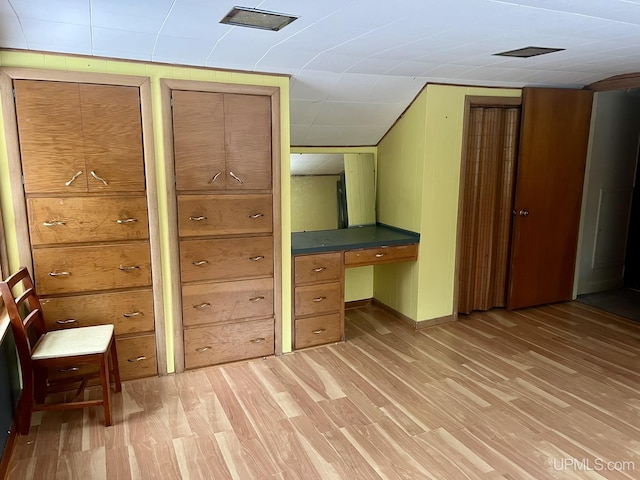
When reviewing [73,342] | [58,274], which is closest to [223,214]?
[58,274]

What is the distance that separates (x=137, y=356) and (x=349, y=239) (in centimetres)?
170

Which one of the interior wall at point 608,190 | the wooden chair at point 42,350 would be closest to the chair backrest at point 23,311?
the wooden chair at point 42,350

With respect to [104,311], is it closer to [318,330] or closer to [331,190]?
[318,330]

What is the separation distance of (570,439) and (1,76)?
3.40 metres

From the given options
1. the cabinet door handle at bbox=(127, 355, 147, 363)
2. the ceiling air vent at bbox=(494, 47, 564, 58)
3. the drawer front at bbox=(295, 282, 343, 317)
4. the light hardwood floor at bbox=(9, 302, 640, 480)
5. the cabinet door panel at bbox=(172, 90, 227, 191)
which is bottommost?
the light hardwood floor at bbox=(9, 302, 640, 480)

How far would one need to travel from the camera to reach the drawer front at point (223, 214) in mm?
2783

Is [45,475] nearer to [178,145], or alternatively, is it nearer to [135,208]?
[135,208]

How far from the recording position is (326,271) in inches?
130

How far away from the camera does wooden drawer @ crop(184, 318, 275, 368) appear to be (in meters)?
2.93

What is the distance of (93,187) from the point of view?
254 cm

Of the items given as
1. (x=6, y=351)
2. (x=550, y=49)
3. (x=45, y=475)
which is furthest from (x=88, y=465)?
(x=550, y=49)

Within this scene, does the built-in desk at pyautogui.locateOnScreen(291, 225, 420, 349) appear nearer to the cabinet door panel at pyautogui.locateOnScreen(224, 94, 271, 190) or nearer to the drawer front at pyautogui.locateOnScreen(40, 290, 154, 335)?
the cabinet door panel at pyautogui.locateOnScreen(224, 94, 271, 190)

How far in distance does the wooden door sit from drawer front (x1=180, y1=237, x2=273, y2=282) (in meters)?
2.24

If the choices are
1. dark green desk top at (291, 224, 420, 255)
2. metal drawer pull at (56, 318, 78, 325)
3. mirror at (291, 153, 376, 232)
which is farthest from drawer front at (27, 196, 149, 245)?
mirror at (291, 153, 376, 232)
